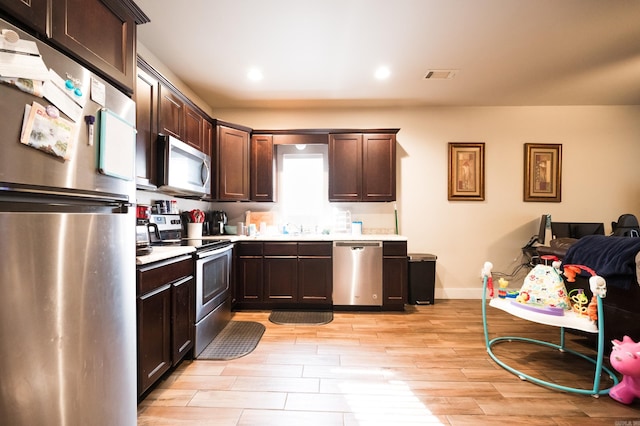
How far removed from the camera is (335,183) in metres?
3.60

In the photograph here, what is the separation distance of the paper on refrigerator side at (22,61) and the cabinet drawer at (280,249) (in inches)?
101

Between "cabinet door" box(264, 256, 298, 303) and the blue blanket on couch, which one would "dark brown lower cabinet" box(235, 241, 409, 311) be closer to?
"cabinet door" box(264, 256, 298, 303)

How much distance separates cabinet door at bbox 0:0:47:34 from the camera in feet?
2.85

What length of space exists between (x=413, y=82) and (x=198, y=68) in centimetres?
247

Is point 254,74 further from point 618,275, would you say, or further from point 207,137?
point 618,275

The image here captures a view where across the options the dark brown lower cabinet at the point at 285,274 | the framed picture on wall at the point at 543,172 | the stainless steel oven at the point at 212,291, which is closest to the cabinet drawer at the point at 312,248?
the dark brown lower cabinet at the point at 285,274

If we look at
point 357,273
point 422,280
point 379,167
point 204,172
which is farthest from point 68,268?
point 422,280

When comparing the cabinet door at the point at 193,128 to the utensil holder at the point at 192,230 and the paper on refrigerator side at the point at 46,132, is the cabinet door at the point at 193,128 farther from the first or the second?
the paper on refrigerator side at the point at 46,132

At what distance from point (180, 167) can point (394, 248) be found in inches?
99.0

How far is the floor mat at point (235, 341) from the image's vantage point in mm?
2232

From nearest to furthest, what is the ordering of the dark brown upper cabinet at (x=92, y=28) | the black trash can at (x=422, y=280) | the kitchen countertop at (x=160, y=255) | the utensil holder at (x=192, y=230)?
the dark brown upper cabinet at (x=92, y=28) → the kitchen countertop at (x=160, y=255) → the utensil holder at (x=192, y=230) → the black trash can at (x=422, y=280)

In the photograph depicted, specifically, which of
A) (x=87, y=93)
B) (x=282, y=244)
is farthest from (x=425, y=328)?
(x=87, y=93)

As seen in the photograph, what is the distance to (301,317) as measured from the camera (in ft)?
10.1

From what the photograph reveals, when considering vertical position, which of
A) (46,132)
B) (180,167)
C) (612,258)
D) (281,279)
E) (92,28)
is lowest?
(281,279)
